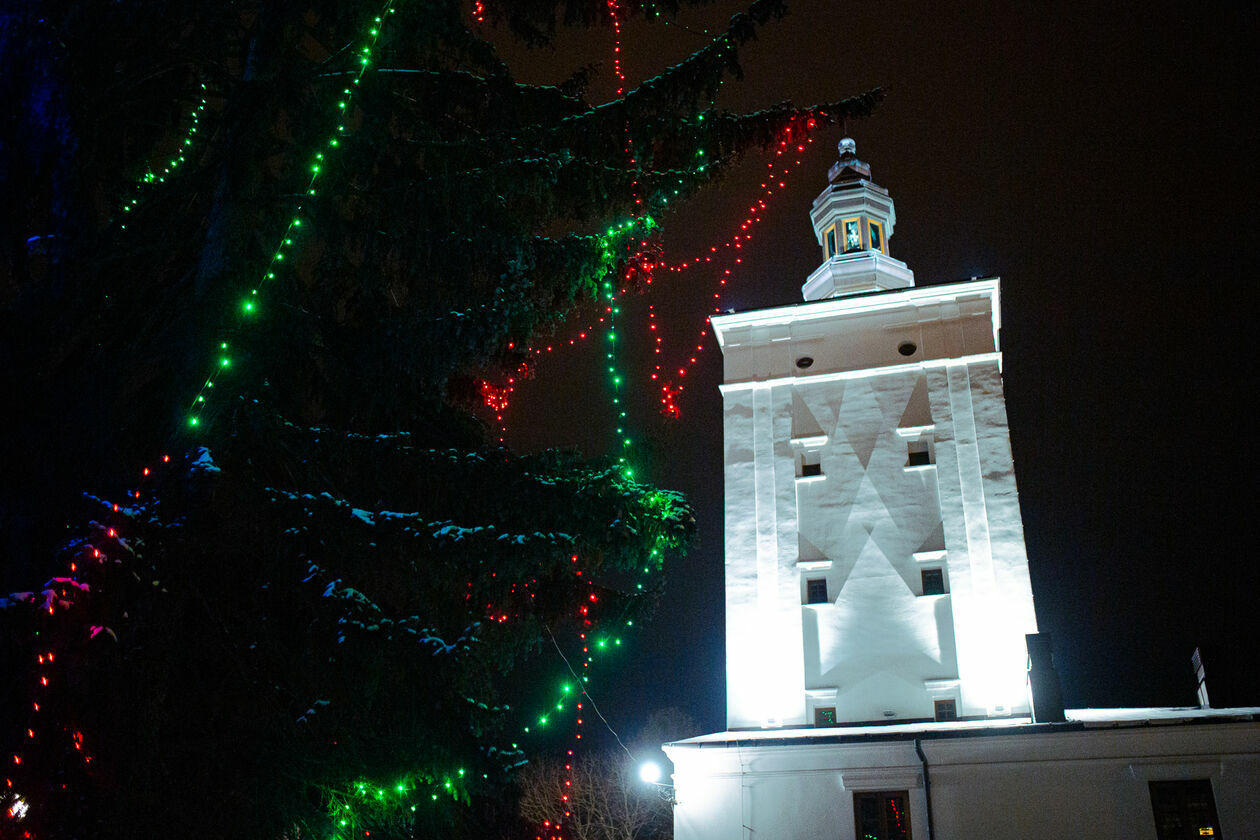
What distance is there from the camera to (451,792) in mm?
7395

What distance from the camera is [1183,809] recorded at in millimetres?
Answer: 15195

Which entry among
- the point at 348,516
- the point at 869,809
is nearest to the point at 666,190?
the point at 348,516

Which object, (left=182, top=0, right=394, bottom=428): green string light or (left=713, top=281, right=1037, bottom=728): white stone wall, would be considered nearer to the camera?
(left=182, top=0, right=394, bottom=428): green string light

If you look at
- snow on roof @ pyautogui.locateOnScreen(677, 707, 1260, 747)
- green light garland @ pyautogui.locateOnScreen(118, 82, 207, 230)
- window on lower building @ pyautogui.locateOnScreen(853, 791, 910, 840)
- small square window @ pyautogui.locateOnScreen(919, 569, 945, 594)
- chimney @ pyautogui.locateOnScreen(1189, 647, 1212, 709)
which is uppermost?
green light garland @ pyautogui.locateOnScreen(118, 82, 207, 230)

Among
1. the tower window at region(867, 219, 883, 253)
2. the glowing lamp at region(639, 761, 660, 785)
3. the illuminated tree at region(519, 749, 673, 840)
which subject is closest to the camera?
the glowing lamp at region(639, 761, 660, 785)

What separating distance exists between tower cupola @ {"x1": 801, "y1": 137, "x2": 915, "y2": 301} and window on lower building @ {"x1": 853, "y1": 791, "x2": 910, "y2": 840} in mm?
12937

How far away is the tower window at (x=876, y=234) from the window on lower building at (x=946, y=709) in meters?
12.3

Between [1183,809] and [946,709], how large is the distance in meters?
4.80

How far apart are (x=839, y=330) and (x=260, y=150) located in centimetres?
1618

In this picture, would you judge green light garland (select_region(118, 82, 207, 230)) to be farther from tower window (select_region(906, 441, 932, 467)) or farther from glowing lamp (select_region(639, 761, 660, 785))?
tower window (select_region(906, 441, 932, 467))

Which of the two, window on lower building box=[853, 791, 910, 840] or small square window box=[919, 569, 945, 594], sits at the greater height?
small square window box=[919, 569, 945, 594]

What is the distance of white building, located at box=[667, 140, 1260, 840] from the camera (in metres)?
15.6

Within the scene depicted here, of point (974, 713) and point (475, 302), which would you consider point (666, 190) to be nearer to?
point (475, 302)

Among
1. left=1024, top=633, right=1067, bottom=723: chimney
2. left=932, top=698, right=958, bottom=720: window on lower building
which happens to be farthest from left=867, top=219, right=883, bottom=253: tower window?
left=932, top=698, right=958, bottom=720: window on lower building
